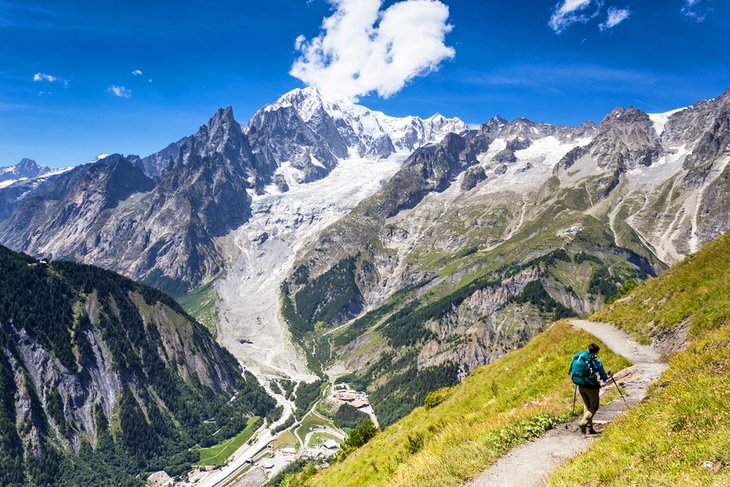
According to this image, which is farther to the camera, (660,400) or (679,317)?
(679,317)

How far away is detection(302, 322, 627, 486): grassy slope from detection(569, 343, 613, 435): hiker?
191 centimetres

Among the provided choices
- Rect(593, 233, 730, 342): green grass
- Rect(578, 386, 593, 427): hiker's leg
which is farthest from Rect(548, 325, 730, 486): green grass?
Rect(593, 233, 730, 342): green grass

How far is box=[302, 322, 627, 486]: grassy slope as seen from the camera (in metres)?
15.9

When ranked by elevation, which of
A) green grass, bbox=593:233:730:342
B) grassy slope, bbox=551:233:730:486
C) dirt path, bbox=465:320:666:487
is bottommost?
green grass, bbox=593:233:730:342

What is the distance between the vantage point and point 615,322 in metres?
40.7

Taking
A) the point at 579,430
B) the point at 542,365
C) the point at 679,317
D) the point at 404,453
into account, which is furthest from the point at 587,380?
the point at 679,317

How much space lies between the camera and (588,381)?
17.0 m

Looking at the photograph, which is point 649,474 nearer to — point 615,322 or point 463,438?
point 463,438

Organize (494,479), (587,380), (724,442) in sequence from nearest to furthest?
(724,442), (494,479), (587,380)

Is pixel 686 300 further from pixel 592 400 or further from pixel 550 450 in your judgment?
pixel 550 450

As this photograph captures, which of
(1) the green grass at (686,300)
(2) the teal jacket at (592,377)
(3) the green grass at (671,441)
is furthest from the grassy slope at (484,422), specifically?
(1) the green grass at (686,300)

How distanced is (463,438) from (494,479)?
4927 millimetres

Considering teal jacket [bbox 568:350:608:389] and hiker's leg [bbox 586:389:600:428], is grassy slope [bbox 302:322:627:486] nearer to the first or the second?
hiker's leg [bbox 586:389:600:428]

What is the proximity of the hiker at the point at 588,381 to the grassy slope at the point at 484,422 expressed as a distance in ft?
6.25
